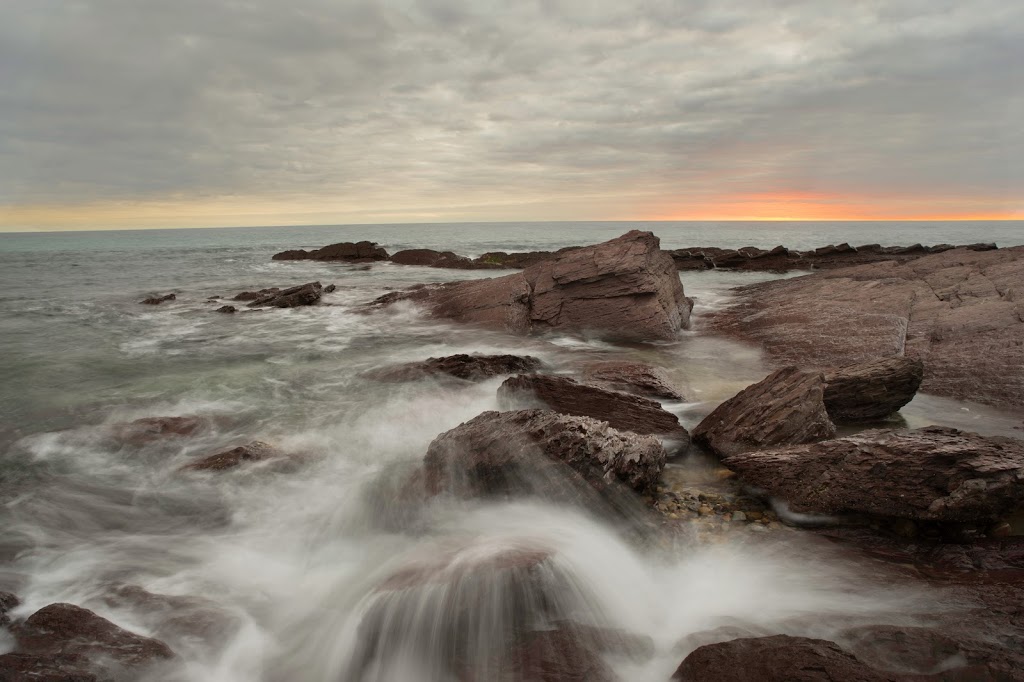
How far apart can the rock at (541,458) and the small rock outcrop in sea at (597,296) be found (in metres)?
8.49

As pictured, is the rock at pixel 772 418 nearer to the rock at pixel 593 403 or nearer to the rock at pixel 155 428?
the rock at pixel 593 403

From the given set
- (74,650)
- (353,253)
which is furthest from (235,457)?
(353,253)

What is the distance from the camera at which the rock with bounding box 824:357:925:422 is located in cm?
792

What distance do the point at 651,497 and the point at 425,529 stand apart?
8.44 feet

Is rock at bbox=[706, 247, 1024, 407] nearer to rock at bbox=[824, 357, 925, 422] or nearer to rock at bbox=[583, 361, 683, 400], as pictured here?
rock at bbox=[824, 357, 925, 422]

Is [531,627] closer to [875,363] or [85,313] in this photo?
[875,363]

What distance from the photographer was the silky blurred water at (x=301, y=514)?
4637 millimetres

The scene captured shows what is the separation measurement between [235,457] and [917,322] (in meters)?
14.4

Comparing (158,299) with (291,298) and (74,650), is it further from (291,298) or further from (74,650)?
(74,650)

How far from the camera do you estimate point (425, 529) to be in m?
6.02

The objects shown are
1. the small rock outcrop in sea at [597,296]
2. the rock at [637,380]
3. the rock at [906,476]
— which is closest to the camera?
the rock at [906,476]

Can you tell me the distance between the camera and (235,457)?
779 cm

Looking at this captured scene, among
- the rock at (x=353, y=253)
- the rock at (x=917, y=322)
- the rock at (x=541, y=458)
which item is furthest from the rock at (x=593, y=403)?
the rock at (x=353, y=253)

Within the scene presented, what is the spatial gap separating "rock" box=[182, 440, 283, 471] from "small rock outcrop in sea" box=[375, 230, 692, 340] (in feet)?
28.9
